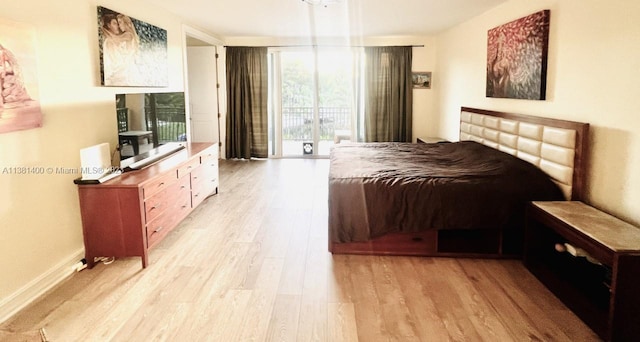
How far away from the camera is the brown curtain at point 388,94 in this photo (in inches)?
299

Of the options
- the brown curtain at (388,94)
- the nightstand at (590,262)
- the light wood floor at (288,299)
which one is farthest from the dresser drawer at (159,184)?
the brown curtain at (388,94)

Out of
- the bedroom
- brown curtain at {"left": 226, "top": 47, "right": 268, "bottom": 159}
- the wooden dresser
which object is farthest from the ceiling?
the wooden dresser

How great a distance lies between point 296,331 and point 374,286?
76cm

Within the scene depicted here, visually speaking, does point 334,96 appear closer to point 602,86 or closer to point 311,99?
point 311,99

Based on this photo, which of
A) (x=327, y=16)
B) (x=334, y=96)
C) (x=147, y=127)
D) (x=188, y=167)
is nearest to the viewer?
(x=147, y=127)

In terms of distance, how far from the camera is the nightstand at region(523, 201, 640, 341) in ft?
7.34

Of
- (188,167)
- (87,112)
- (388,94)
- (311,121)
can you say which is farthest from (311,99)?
(87,112)

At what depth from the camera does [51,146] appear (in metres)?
3.00

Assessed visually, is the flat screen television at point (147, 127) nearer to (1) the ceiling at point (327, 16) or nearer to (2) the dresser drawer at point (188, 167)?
(2) the dresser drawer at point (188, 167)

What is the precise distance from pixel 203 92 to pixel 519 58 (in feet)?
17.7

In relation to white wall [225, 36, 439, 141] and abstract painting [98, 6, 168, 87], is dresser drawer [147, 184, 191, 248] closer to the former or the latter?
abstract painting [98, 6, 168, 87]

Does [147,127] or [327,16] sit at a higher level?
[327,16]

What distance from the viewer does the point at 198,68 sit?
7.75 m

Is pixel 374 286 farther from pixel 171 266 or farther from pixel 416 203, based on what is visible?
pixel 171 266
